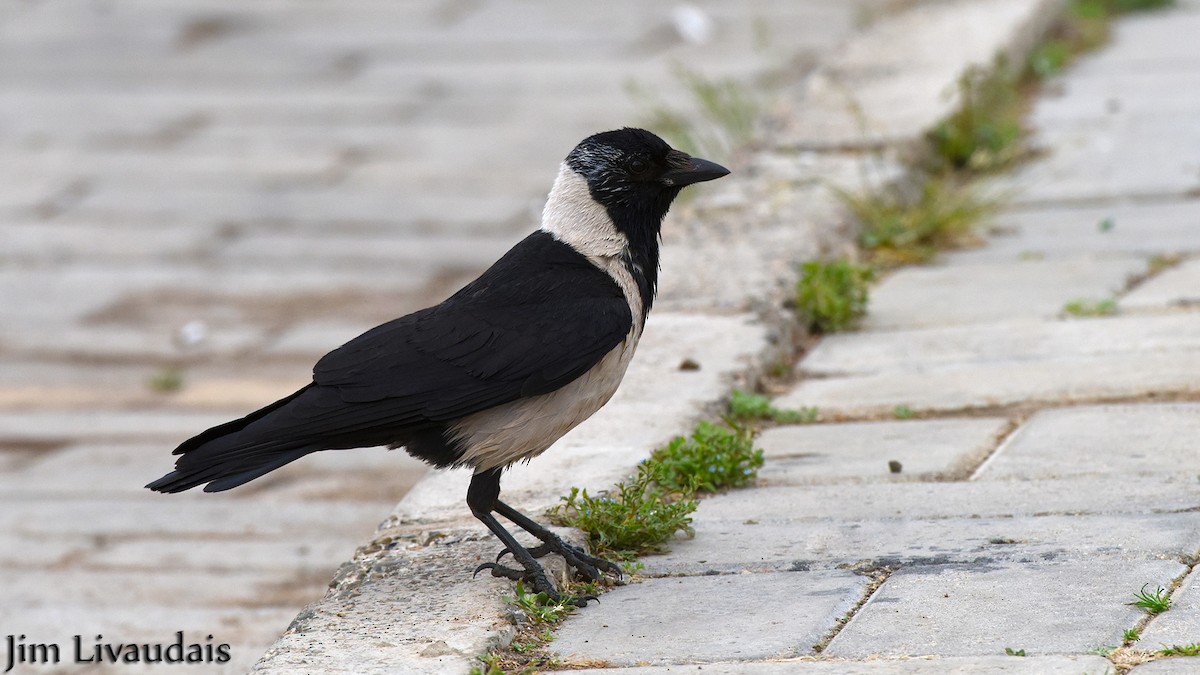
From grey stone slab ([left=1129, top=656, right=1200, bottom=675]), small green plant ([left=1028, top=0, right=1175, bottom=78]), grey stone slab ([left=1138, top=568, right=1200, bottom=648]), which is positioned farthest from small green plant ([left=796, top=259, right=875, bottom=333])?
small green plant ([left=1028, top=0, right=1175, bottom=78])

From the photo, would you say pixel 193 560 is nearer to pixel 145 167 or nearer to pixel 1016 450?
pixel 1016 450

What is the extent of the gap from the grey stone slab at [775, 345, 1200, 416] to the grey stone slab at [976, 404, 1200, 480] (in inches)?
5.4

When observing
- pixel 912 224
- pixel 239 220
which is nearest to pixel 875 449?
pixel 912 224

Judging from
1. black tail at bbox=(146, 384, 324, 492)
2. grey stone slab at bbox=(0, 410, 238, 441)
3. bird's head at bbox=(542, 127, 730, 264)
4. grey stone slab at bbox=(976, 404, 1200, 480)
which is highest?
bird's head at bbox=(542, 127, 730, 264)

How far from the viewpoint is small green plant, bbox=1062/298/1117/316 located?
506cm

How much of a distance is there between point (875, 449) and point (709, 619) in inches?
46.4

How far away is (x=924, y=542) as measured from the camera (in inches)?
137

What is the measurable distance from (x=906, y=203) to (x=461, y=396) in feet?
11.2

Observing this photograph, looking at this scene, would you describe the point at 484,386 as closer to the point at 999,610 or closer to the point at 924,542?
the point at 924,542

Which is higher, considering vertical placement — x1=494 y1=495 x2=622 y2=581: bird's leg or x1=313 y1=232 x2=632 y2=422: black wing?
x1=313 y1=232 x2=632 y2=422: black wing

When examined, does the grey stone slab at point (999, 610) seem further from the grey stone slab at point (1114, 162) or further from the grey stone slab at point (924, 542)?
the grey stone slab at point (1114, 162)

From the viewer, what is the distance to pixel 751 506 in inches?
152

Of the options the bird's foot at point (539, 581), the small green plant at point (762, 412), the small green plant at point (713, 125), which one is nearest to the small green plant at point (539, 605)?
the bird's foot at point (539, 581)

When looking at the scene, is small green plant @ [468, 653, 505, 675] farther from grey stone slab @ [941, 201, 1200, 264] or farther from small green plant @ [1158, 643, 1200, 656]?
grey stone slab @ [941, 201, 1200, 264]
